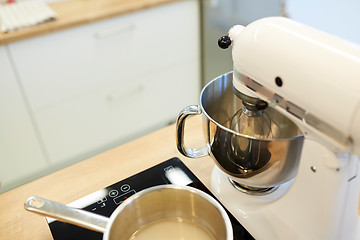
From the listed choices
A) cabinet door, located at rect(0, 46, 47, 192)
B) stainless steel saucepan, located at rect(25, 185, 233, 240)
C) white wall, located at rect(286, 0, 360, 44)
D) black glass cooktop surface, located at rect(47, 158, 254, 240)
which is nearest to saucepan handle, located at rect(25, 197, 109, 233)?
stainless steel saucepan, located at rect(25, 185, 233, 240)

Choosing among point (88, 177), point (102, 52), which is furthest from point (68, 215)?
point (102, 52)

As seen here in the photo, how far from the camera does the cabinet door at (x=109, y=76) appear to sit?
147 cm

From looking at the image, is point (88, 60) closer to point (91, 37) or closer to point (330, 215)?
point (91, 37)

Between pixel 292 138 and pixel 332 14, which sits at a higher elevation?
pixel 292 138

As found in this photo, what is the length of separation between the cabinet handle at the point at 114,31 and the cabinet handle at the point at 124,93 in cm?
28

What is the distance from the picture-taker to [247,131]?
0.66m

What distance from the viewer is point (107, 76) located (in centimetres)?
162

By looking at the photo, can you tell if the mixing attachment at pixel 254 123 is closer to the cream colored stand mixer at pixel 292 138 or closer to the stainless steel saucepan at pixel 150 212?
the cream colored stand mixer at pixel 292 138

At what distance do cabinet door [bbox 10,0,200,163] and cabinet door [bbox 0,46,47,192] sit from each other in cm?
4

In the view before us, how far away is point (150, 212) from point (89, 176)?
0.72 feet

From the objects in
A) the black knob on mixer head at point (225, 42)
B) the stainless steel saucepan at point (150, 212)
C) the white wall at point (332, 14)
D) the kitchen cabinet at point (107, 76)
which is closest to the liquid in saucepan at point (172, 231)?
the stainless steel saucepan at point (150, 212)

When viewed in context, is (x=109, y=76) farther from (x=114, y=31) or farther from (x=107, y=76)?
(x=114, y=31)

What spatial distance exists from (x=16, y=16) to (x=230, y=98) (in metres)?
1.12

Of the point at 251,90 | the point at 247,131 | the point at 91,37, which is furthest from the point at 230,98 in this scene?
the point at 91,37
